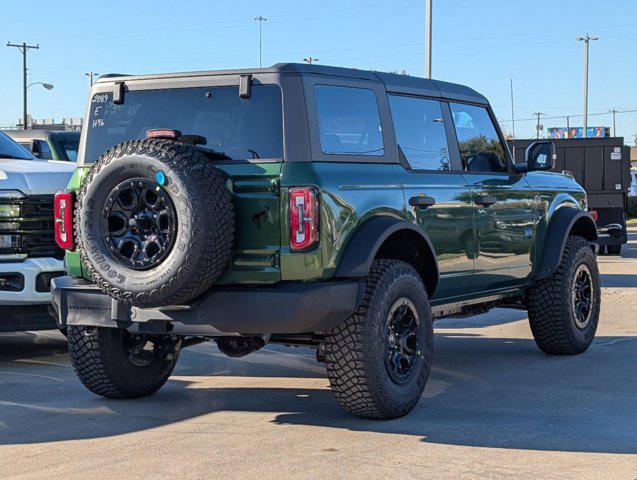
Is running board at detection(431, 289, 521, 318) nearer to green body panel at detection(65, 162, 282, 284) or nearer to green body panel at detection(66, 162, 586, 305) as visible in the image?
green body panel at detection(66, 162, 586, 305)

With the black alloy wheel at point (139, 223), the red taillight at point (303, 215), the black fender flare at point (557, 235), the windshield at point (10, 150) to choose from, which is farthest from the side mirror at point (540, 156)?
the windshield at point (10, 150)

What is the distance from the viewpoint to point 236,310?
603 centimetres

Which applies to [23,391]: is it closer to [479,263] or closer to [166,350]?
[166,350]

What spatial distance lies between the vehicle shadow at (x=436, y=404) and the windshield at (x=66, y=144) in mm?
5043

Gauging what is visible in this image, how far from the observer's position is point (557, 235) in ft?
29.2

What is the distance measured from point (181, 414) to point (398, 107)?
2.43 meters

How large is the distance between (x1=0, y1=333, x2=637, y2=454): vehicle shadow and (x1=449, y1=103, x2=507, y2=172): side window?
1568 millimetres

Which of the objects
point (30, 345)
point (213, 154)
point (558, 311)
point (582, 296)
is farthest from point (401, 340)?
point (30, 345)

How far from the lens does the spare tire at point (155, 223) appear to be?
586cm

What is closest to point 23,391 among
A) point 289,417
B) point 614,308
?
point 289,417

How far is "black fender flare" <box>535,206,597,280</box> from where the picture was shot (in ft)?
28.7

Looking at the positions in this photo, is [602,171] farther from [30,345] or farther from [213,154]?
[213,154]

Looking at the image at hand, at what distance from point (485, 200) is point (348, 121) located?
167 centimetres

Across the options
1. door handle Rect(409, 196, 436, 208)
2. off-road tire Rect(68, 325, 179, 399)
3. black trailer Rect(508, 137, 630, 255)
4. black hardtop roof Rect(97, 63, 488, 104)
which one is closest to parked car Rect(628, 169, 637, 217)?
black trailer Rect(508, 137, 630, 255)
